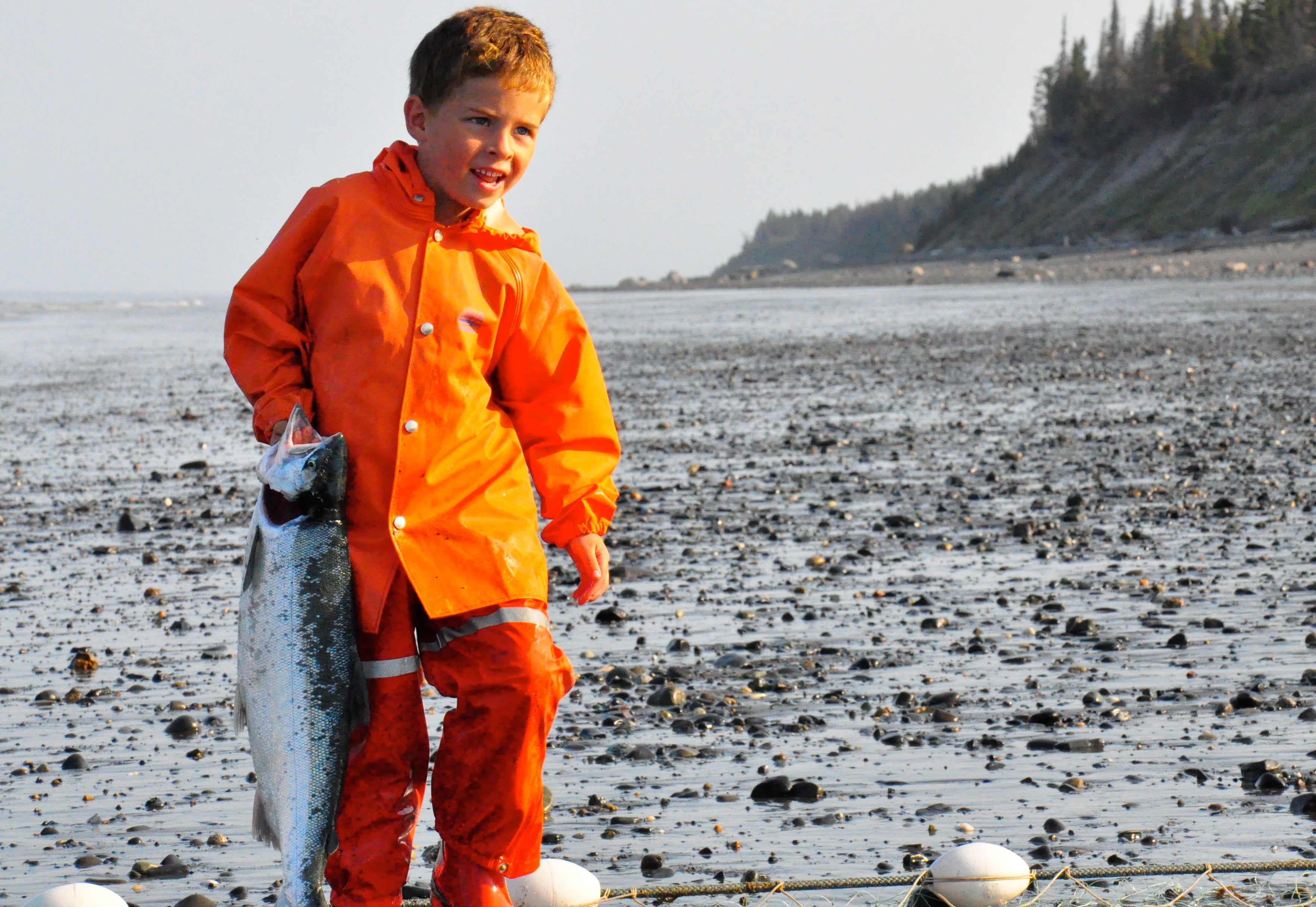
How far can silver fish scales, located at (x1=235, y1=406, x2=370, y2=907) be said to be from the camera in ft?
10.4

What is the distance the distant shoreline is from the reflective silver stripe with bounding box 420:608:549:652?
129ft

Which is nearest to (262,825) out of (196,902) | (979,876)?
(196,902)

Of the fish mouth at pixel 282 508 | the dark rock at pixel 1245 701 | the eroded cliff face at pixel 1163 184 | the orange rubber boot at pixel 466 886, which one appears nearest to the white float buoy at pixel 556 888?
the orange rubber boot at pixel 466 886

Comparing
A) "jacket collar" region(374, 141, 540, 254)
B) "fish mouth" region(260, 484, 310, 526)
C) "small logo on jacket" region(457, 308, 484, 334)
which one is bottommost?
"fish mouth" region(260, 484, 310, 526)

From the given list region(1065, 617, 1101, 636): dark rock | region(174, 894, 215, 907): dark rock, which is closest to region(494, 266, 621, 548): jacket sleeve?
region(174, 894, 215, 907): dark rock

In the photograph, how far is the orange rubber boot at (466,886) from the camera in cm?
342

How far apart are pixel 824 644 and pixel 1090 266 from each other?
50.1 metres

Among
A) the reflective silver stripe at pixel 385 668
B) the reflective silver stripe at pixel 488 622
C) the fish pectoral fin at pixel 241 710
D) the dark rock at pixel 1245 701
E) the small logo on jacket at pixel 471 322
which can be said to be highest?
the small logo on jacket at pixel 471 322

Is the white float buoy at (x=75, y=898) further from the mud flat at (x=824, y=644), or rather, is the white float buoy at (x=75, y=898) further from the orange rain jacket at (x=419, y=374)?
the orange rain jacket at (x=419, y=374)

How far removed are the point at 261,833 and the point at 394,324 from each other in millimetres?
1164

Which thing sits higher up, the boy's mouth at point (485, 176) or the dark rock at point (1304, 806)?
the boy's mouth at point (485, 176)

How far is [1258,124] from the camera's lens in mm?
74625

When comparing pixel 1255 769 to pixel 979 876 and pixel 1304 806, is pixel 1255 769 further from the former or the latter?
pixel 979 876

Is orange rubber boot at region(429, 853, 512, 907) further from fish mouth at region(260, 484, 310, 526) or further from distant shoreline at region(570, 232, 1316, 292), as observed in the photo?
distant shoreline at region(570, 232, 1316, 292)
